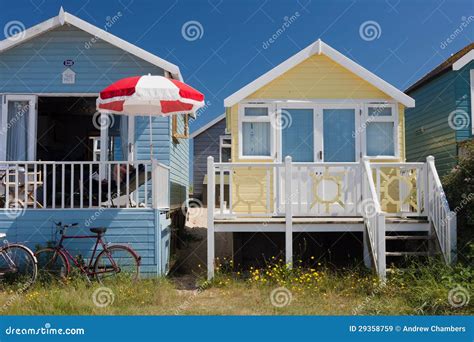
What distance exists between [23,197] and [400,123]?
23.7ft

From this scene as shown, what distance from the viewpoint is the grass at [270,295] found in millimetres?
6340

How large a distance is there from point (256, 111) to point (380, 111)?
2.50 metres

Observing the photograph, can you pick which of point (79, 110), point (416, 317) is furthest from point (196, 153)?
point (416, 317)

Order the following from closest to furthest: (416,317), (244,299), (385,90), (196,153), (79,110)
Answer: (416,317)
(244,299)
(385,90)
(79,110)
(196,153)

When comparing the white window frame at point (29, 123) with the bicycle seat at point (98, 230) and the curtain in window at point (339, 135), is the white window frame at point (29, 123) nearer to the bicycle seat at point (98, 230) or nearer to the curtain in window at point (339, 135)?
the bicycle seat at point (98, 230)

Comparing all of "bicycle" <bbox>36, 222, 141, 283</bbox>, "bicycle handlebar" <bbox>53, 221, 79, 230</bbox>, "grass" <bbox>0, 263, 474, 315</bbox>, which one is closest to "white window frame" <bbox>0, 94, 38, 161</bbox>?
"bicycle handlebar" <bbox>53, 221, 79, 230</bbox>

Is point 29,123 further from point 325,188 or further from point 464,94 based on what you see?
point 464,94

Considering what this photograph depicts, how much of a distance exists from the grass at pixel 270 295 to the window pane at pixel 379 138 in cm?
298

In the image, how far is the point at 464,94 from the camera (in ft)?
36.7

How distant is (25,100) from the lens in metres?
9.84

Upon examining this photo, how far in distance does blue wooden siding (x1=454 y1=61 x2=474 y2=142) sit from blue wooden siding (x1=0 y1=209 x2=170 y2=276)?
7.29 metres

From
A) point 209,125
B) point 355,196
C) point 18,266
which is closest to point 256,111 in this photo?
point 355,196

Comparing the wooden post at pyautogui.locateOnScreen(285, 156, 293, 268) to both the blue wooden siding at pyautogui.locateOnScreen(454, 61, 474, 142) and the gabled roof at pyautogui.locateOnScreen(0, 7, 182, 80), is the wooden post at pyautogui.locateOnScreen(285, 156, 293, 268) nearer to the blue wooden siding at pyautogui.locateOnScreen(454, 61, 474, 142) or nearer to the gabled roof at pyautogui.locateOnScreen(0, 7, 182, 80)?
the gabled roof at pyautogui.locateOnScreen(0, 7, 182, 80)

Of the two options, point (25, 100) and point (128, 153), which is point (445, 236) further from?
point (25, 100)
